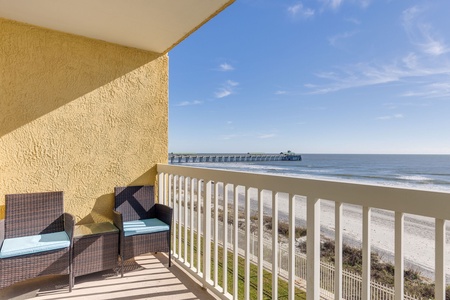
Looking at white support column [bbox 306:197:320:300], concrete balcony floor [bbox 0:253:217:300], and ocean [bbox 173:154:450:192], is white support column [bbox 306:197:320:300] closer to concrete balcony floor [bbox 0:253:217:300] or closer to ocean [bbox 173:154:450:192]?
concrete balcony floor [bbox 0:253:217:300]

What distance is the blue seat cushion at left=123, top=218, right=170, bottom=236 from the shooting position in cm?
282

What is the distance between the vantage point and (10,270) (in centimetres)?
222

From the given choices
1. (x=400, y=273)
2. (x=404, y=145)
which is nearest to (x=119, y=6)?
(x=400, y=273)

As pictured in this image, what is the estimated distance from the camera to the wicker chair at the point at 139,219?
2.80 metres

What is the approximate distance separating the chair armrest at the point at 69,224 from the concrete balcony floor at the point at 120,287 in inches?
18.8

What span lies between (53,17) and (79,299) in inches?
109

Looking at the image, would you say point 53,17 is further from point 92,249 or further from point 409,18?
point 409,18

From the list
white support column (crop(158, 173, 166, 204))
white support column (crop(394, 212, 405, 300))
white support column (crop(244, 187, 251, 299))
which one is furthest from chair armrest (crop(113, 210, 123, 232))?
white support column (crop(394, 212, 405, 300))

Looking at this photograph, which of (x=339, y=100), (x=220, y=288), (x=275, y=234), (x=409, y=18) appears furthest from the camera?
(x=339, y=100)

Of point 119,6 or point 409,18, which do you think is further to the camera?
point 409,18

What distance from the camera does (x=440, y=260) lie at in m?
1.07

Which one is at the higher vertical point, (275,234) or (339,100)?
(339,100)

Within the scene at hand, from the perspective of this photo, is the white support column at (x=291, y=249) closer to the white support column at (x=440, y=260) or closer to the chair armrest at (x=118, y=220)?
the white support column at (x=440, y=260)

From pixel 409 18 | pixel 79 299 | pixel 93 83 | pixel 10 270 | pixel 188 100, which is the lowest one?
pixel 79 299
